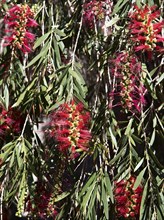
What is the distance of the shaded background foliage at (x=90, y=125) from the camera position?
1.67 m

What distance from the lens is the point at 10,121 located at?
6.53 feet

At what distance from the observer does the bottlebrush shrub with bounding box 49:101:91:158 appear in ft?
5.02

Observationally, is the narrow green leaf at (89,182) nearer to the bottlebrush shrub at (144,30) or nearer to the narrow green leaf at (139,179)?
the narrow green leaf at (139,179)

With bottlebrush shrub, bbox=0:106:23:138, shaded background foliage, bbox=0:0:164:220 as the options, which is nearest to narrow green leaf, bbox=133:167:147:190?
shaded background foliage, bbox=0:0:164:220

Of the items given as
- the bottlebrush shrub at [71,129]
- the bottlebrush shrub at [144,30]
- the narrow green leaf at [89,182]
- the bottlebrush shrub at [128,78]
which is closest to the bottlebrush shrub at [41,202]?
the narrow green leaf at [89,182]

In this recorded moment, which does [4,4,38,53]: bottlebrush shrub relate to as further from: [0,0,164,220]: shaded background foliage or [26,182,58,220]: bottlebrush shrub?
[26,182,58,220]: bottlebrush shrub

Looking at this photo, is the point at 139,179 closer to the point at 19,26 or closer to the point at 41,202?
the point at 41,202

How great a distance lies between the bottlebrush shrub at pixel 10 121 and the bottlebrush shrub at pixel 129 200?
567 mm

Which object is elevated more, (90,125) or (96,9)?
(96,9)

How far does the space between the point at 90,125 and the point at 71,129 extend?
0.29m

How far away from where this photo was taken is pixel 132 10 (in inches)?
68.6

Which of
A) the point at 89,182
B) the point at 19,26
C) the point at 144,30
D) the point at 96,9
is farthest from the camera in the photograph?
the point at 96,9

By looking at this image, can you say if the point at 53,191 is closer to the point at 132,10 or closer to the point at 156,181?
the point at 156,181

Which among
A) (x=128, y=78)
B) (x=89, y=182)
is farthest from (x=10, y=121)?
(x=128, y=78)
